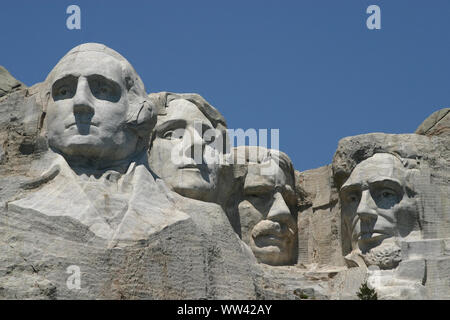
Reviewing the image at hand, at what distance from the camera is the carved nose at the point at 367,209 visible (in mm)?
22953

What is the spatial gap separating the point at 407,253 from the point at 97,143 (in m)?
4.93

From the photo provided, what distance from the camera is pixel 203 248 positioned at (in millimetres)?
20078

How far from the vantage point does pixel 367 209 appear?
75.3 ft

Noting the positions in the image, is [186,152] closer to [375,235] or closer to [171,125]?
[171,125]

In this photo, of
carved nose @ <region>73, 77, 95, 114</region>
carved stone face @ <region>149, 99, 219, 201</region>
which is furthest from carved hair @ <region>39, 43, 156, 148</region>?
carved stone face @ <region>149, 99, 219, 201</region>

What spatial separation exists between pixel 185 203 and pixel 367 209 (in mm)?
3146

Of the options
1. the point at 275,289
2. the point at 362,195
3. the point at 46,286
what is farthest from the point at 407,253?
the point at 46,286

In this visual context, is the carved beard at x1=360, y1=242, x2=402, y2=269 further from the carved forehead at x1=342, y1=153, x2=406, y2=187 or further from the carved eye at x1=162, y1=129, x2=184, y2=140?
the carved eye at x1=162, y1=129, x2=184, y2=140

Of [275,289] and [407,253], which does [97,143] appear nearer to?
[275,289]

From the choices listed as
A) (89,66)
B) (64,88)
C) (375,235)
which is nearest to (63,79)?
(64,88)

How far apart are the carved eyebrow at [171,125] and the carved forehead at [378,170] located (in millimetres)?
2634

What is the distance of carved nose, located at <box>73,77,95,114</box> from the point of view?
20391 mm

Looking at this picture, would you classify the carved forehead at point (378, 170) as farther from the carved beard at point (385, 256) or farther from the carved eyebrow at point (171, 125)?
the carved eyebrow at point (171, 125)

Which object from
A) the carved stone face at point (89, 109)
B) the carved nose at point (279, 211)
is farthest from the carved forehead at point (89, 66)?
the carved nose at point (279, 211)
